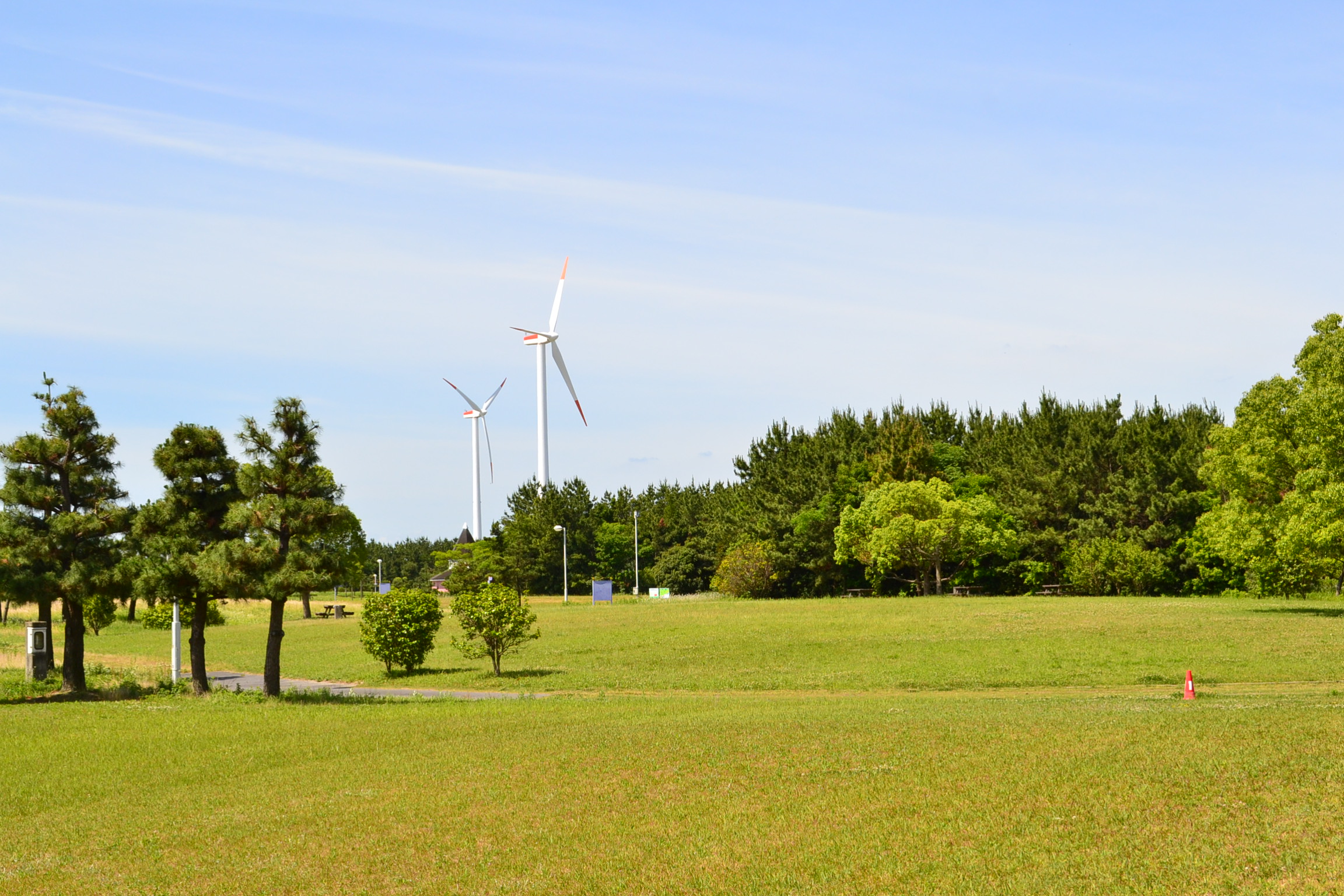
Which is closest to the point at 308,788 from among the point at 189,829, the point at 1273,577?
the point at 189,829

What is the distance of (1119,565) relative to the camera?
226 feet

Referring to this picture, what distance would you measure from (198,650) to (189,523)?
365 centimetres

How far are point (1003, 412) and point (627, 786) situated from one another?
264 ft

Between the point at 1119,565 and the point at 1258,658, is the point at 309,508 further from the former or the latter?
the point at 1119,565

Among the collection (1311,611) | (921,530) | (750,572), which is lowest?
(1311,611)

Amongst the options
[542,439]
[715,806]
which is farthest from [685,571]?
[715,806]

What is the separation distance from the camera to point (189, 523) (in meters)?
30.9

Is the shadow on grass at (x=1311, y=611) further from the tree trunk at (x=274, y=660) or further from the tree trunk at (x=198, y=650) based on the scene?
the tree trunk at (x=198, y=650)

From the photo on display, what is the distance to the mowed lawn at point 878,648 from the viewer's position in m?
31.9

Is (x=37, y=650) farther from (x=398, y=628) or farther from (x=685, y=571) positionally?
(x=685, y=571)

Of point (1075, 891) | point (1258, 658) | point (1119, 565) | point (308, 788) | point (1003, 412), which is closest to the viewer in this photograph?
point (1075, 891)

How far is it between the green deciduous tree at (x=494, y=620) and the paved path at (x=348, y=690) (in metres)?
3.21

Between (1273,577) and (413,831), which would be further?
(1273,577)

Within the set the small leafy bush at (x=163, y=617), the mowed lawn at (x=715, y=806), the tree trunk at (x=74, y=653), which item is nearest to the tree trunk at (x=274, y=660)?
the tree trunk at (x=74, y=653)
